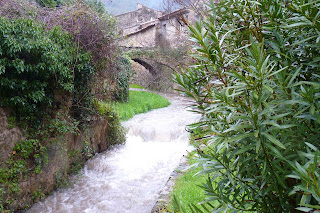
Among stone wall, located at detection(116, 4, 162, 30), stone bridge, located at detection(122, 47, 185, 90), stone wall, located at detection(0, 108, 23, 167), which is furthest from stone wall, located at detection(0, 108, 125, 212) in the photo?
stone wall, located at detection(116, 4, 162, 30)

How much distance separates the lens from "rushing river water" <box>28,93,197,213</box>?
529 cm

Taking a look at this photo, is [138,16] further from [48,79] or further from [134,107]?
[48,79]

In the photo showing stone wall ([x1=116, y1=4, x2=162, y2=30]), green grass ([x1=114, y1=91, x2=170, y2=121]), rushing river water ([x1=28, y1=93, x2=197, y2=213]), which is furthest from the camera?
stone wall ([x1=116, y1=4, x2=162, y2=30])

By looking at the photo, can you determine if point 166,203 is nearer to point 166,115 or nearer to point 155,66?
point 166,115

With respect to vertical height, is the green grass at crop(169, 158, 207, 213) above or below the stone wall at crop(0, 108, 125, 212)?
below

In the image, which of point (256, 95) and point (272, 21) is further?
point (272, 21)

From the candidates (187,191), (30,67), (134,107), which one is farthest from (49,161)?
(134,107)

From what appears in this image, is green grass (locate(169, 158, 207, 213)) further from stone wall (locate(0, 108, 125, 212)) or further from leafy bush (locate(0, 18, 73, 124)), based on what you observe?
leafy bush (locate(0, 18, 73, 124))

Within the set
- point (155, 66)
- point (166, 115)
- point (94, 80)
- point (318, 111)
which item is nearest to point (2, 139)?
point (94, 80)

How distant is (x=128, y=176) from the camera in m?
6.77

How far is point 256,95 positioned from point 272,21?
487 mm

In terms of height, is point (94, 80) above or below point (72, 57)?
below

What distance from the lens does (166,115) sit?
543 inches

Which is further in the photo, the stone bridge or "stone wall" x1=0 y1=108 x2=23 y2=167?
the stone bridge
